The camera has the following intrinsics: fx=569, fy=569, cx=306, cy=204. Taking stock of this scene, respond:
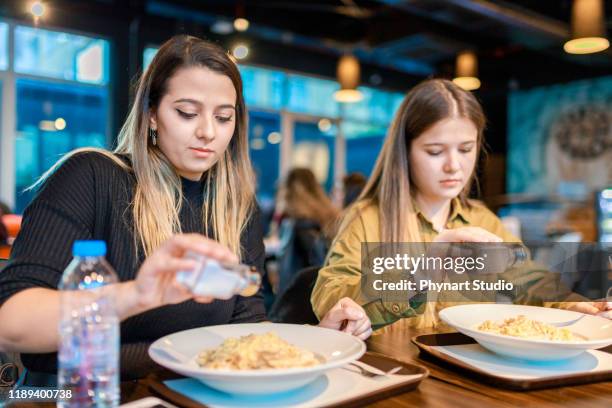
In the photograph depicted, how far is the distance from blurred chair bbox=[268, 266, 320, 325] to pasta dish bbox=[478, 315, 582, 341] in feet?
2.91

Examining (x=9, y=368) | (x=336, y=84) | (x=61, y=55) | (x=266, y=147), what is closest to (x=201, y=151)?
(x=9, y=368)

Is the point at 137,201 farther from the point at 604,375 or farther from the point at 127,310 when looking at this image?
the point at 604,375

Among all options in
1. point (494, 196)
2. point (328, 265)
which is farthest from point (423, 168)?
point (494, 196)

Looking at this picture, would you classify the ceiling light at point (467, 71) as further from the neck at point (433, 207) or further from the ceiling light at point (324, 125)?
the neck at point (433, 207)

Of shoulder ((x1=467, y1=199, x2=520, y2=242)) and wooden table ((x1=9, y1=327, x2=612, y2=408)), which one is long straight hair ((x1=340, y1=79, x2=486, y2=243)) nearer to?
shoulder ((x1=467, y1=199, x2=520, y2=242))

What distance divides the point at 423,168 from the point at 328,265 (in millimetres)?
472

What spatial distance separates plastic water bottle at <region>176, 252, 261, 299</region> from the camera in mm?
786

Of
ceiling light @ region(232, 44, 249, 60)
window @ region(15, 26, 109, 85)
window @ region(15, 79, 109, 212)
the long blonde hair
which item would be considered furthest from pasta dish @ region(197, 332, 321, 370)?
ceiling light @ region(232, 44, 249, 60)

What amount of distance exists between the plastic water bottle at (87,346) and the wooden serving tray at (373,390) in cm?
8

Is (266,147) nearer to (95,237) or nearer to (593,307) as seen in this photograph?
(95,237)

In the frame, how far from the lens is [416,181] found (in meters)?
2.07

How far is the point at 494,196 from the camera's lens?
1009 centimetres

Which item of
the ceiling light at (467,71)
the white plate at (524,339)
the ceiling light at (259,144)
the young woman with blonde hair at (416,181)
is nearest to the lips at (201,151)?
the young woman with blonde hair at (416,181)

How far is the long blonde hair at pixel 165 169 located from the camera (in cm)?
146
